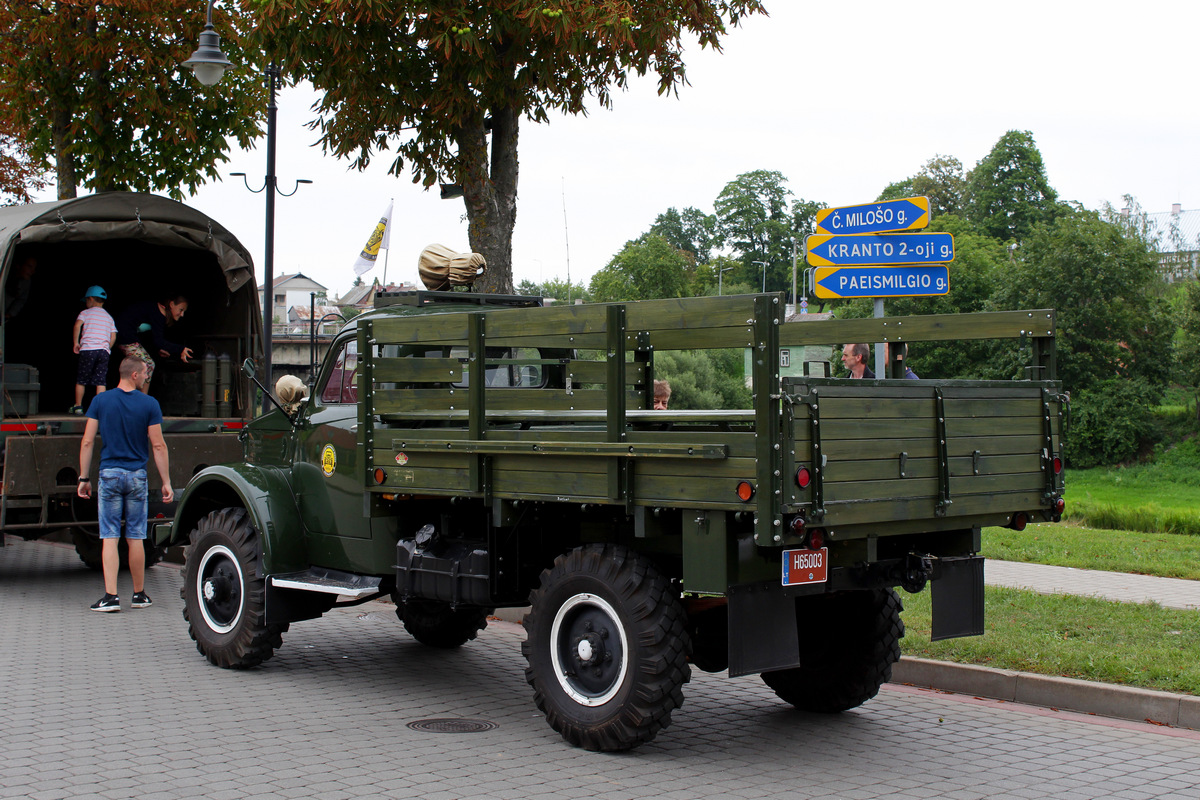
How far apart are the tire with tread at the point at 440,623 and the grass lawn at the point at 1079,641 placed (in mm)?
3052

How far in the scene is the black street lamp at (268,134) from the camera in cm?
1410

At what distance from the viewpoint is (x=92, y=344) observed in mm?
12203

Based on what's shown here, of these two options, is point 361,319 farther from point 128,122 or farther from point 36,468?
point 128,122

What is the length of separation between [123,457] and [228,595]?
8.68ft

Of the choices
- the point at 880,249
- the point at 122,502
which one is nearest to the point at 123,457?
the point at 122,502

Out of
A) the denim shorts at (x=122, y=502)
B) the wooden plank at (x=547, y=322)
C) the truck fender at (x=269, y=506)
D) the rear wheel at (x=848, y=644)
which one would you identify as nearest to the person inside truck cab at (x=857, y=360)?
the rear wheel at (x=848, y=644)

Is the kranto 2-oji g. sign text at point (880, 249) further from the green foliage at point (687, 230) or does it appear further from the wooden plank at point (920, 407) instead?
the green foliage at point (687, 230)

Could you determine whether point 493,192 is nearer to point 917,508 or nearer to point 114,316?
point 114,316

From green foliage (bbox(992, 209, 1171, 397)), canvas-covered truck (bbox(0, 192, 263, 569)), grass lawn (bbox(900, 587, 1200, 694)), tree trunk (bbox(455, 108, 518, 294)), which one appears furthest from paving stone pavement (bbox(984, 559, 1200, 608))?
green foliage (bbox(992, 209, 1171, 397))

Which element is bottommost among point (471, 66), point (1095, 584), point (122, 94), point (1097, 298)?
point (1095, 584)

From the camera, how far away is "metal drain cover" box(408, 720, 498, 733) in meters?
6.36

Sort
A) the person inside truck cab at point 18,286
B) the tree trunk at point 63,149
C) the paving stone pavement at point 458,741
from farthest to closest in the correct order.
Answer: the tree trunk at point 63,149
the person inside truck cab at point 18,286
the paving stone pavement at point 458,741

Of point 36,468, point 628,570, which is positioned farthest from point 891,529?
point 36,468

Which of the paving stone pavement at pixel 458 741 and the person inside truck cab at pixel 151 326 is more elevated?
the person inside truck cab at pixel 151 326
